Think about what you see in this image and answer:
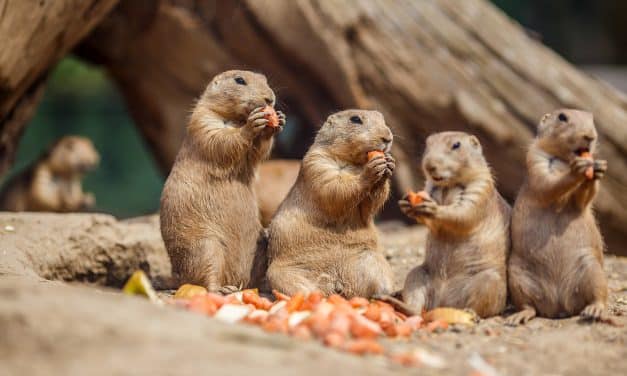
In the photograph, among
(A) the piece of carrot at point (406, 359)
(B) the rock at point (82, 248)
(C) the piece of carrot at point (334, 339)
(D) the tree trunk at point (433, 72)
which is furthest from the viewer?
(D) the tree trunk at point (433, 72)

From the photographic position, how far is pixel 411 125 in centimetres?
930

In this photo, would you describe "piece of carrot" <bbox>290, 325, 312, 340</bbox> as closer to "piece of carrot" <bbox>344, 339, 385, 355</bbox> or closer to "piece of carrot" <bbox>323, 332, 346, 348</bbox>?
"piece of carrot" <bbox>323, 332, 346, 348</bbox>

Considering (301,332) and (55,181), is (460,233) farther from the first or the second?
(55,181)

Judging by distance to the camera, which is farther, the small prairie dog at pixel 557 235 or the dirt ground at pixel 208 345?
the small prairie dog at pixel 557 235

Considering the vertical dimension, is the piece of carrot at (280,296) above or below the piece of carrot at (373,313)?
below

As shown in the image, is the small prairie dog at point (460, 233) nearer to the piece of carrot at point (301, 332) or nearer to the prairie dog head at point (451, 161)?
the prairie dog head at point (451, 161)

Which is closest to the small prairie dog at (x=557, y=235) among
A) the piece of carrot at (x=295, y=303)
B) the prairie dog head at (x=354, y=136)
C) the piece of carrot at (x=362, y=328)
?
the prairie dog head at (x=354, y=136)

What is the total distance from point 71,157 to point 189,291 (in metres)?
8.14

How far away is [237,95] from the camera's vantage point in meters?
5.72

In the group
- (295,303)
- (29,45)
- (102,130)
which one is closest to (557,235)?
(295,303)

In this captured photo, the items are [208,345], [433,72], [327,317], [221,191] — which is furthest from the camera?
[433,72]

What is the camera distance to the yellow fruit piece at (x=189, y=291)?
16.9 feet

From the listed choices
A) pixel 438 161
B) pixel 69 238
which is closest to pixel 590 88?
pixel 438 161

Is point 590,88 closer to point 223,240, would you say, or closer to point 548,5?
point 223,240
